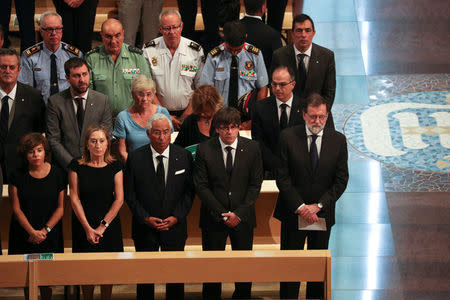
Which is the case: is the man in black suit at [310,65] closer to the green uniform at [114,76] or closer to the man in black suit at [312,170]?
the man in black suit at [312,170]

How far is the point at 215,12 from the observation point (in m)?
7.57

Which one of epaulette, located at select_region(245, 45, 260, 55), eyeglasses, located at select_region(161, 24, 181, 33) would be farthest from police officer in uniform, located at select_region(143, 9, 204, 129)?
epaulette, located at select_region(245, 45, 260, 55)

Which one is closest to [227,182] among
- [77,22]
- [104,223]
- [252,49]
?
[104,223]

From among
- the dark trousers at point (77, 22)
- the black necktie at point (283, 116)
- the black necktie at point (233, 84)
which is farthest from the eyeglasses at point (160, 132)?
the dark trousers at point (77, 22)

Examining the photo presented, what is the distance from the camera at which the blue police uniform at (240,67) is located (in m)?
6.32

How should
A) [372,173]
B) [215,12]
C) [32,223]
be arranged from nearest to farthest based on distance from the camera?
[32,223] < [372,173] < [215,12]

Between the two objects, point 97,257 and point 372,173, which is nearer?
point 97,257

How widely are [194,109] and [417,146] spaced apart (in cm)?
270

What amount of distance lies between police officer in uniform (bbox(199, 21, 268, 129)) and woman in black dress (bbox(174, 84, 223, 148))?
898 mm

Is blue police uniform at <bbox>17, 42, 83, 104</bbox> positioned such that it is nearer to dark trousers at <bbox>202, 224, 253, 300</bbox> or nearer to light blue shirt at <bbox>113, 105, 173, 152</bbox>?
light blue shirt at <bbox>113, 105, 173, 152</bbox>

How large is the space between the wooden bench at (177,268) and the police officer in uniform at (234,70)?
1955 millimetres

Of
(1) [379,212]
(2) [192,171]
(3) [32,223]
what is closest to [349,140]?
(1) [379,212]

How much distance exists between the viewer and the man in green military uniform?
623 cm

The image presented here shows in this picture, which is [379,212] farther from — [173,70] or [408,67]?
[408,67]
